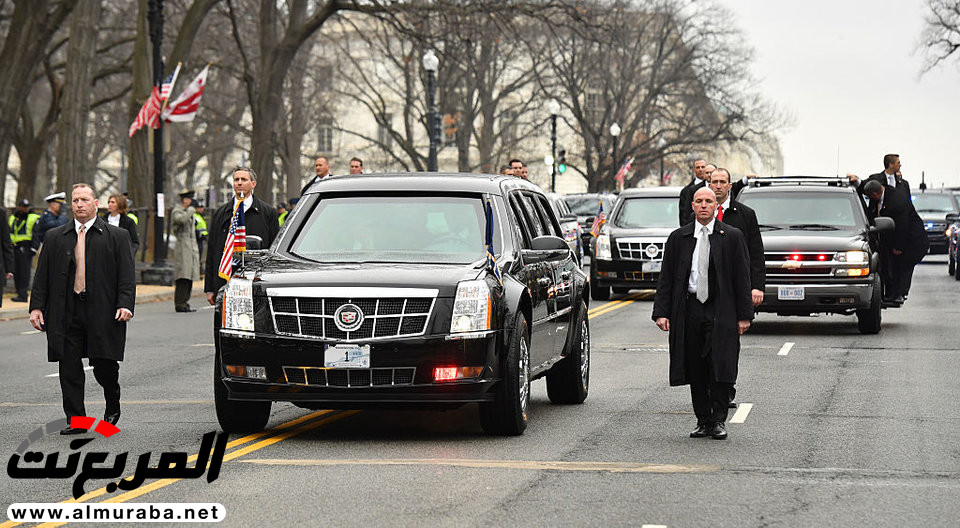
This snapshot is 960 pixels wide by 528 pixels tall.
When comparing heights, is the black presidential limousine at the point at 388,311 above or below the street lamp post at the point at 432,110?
below

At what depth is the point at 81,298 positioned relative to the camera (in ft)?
37.1

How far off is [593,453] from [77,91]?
27.3 m

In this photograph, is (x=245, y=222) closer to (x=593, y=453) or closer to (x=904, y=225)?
(x=593, y=453)

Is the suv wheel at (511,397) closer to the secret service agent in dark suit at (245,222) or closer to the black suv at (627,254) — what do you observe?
the secret service agent in dark suit at (245,222)

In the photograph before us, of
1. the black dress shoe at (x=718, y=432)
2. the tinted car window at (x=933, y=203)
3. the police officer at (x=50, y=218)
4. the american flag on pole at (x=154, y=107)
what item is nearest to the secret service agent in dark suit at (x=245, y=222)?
the black dress shoe at (x=718, y=432)

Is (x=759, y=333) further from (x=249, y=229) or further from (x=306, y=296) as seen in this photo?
(x=306, y=296)

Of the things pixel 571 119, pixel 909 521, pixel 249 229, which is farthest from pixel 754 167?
pixel 909 521

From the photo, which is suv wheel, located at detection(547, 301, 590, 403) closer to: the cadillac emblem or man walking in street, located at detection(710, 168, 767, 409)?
man walking in street, located at detection(710, 168, 767, 409)

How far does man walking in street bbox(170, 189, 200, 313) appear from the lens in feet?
85.8

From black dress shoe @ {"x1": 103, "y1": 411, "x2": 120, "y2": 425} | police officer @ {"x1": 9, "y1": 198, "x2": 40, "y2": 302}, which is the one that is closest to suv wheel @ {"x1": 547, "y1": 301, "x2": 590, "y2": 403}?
black dress shoe @ {"x1": 103, "y1": 411, "x2": 120, "y2": 425}

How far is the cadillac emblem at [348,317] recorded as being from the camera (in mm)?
10312

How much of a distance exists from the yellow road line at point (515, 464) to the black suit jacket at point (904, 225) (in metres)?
11.9

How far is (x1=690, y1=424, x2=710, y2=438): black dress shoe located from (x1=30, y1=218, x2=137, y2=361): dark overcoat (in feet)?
12.8

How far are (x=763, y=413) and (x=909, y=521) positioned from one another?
442 cm
